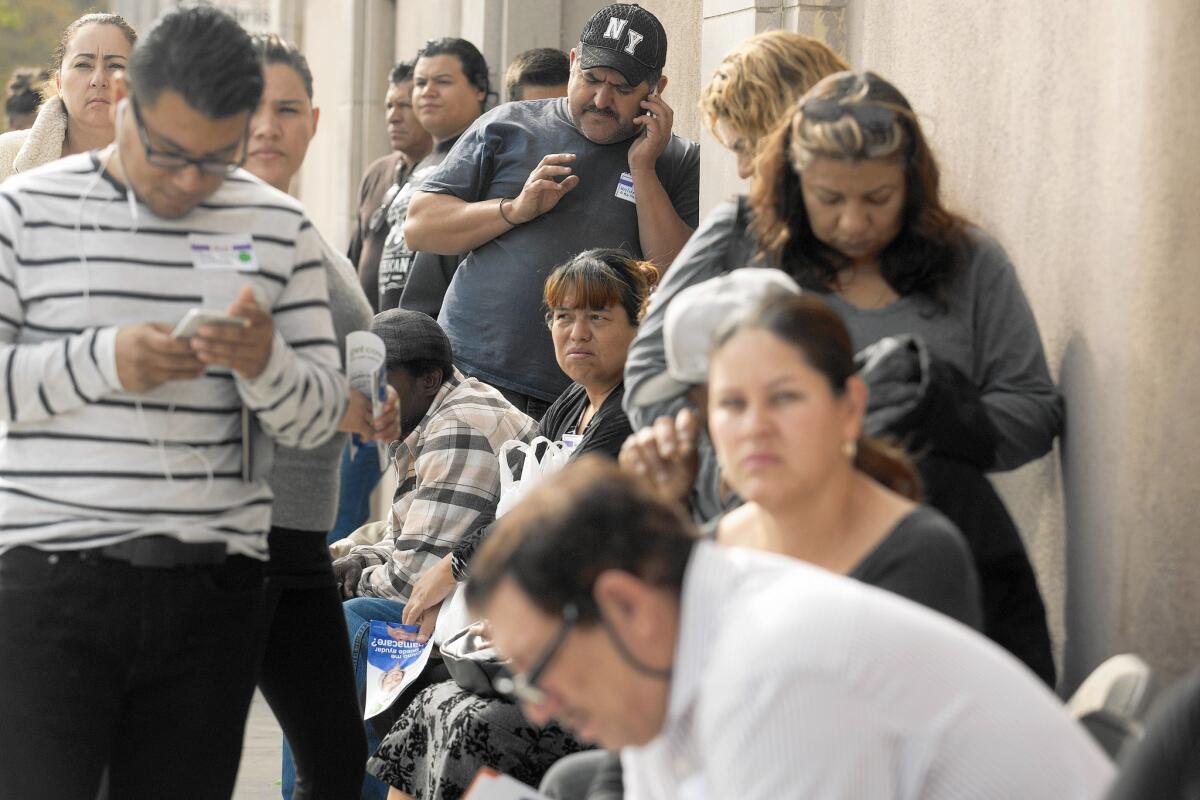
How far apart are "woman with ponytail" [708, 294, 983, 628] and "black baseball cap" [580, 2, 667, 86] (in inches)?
108

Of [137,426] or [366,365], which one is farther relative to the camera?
[366,365]

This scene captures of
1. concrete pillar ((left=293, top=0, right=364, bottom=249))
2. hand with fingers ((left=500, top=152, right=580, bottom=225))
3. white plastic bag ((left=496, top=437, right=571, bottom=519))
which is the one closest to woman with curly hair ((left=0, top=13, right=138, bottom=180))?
hand with fingers ((left=500, top=152, right=580, bottom=225))

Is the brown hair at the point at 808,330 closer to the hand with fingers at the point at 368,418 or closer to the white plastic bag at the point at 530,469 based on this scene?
the hand with fingers at the point at 368,418

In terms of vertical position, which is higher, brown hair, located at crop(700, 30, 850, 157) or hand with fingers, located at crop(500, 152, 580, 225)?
brown hair, located at crop(700, 30, 850, 157)

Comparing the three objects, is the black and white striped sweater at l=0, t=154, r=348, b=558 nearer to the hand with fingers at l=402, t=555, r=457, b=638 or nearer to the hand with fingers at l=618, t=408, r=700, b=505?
the hand with fingers at l=618, t=408, r=700, b=505

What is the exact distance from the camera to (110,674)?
313cm

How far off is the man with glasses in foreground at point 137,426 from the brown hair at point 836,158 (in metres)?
0.96

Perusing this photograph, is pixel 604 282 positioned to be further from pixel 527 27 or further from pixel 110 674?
pixel 527 27

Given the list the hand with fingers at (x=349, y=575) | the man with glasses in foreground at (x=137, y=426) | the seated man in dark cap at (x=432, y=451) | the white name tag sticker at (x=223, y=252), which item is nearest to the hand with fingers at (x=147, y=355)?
the man with glasses in foreground at (x=137, y=426)

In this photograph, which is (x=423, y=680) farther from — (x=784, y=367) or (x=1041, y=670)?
(x=784, y=367)

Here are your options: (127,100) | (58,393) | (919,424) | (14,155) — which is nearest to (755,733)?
(919,424)

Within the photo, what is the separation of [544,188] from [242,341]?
2346mm

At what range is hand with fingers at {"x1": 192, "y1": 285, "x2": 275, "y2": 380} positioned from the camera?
121 inches

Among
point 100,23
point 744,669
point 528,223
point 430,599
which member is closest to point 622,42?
point 528,223
